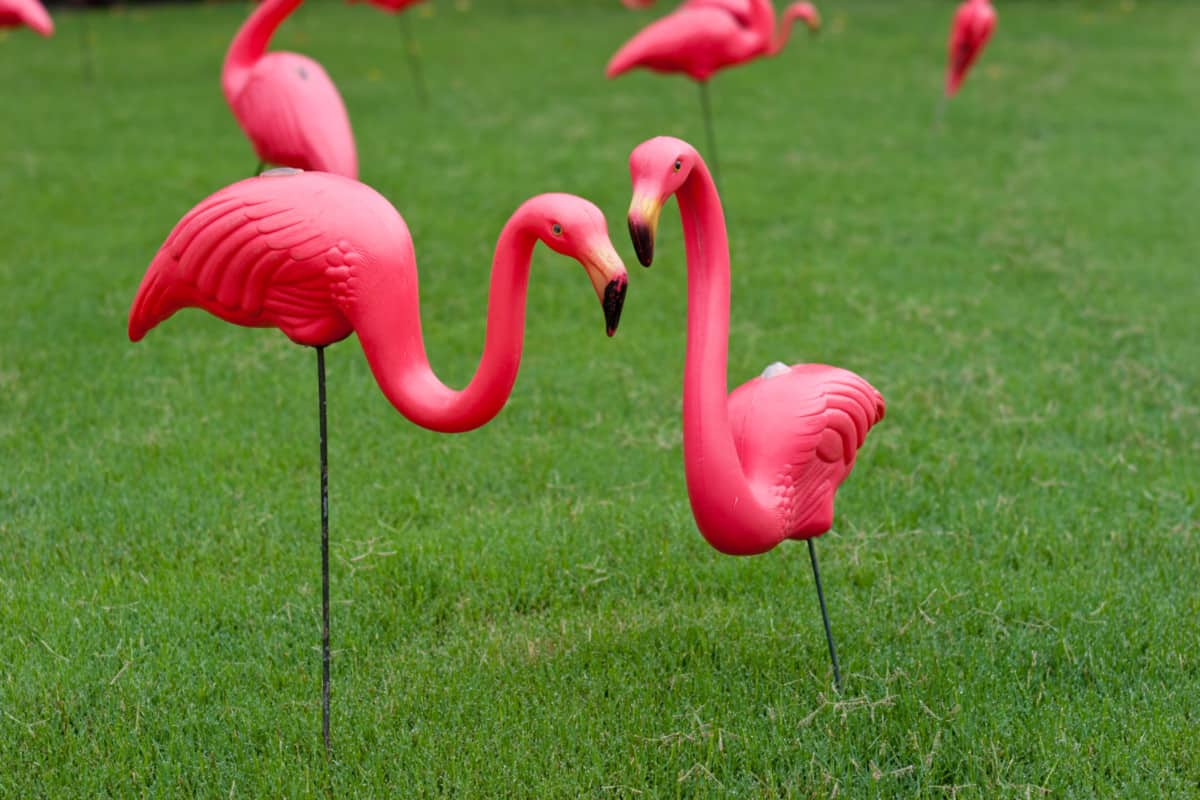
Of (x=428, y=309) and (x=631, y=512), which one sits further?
(x=428, y=309)

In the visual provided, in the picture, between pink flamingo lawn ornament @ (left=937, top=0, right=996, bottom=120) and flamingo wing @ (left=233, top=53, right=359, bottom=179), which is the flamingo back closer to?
flamingo wing @ (left=233, top=53, right=359, bottom=179)

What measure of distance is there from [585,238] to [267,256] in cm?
77

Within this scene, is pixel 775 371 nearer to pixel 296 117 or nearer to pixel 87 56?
pixel 296 117

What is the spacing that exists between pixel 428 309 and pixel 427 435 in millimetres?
1408

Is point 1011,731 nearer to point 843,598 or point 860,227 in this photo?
point 843,598

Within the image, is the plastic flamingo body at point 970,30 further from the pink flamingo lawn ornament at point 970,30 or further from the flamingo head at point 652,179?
the flamingo head at point 652,179

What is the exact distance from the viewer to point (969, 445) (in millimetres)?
4879

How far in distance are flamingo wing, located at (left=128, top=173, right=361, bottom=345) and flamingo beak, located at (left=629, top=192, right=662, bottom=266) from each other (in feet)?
2.28

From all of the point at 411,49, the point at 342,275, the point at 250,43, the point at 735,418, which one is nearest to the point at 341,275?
the point at 342,275

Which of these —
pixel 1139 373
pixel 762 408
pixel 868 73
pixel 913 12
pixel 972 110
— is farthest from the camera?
pixel 913 12

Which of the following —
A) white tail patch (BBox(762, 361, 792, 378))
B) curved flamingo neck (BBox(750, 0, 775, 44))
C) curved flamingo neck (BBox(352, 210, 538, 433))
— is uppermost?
curved flamingo neck (BBox(750, 0, 775, 44))

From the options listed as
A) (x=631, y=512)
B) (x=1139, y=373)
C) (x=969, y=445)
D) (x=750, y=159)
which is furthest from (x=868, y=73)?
(x=631, y=512)

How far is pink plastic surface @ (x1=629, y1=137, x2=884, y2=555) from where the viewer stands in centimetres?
283

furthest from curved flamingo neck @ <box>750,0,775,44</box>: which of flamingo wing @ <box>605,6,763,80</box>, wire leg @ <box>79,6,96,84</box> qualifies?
wire leg @ <box>79,6,96,84</box>
